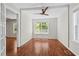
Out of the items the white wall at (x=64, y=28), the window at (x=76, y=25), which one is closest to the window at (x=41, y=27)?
the white wall at (x=64, y=28)

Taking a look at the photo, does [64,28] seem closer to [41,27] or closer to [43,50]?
[43,50]

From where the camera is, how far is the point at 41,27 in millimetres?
13664

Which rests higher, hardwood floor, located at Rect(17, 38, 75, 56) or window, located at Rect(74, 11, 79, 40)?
window, located at Rect(74, 11, 79, 40)

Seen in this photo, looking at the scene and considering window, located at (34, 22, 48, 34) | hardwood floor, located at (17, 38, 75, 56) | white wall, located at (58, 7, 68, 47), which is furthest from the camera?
window, located at (34, 22, 48, 34)

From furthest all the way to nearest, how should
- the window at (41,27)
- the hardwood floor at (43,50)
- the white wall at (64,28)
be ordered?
the window at (41,27), the white wall at (64,28), the hardwood floor at (43,50)

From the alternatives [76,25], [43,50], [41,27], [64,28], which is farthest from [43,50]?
[41,27]

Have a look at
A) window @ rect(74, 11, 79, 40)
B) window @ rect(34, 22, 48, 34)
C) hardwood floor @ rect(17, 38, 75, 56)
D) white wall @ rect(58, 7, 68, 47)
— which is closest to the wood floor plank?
hardwood floor @ rect(17, 38, 75, 56)

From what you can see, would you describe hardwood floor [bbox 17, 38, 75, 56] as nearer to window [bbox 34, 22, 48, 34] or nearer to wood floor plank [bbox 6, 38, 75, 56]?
wood floor plank [bbox 6, 38, 75, 56]

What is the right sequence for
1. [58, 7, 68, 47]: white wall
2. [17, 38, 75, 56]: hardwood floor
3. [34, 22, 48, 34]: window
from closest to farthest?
[17, 38, 75, 56]: hardwood floor
[58, 7, 68, 47]: white wall
[34, 22, 48, 34]: window

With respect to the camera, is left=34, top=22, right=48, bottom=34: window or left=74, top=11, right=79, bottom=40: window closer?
left=74, top=11, right=79, bottom=40: window

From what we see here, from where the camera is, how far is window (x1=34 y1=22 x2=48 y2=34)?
13.6m

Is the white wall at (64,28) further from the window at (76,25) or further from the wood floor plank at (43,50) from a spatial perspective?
the window at (76,25)

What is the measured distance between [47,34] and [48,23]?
1148mm

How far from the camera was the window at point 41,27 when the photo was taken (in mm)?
13562
